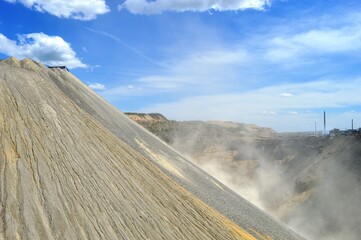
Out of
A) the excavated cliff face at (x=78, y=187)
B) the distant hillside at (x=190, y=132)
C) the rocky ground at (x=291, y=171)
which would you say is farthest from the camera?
the distant hillside at (x=190, y=132)

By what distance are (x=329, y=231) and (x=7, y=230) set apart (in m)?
36.7

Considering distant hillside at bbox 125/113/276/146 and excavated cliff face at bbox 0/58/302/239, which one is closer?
excavated cliff face at bbox 0/58/302/239

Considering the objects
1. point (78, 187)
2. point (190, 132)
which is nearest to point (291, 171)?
point (190, 132)

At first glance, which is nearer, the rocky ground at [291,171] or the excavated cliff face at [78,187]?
the excavated cliff face at [78,187]

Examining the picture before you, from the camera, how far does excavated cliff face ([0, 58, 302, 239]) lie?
12961 mm

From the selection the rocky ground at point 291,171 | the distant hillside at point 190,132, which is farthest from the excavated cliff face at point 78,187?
the distant hillside at point 190,132

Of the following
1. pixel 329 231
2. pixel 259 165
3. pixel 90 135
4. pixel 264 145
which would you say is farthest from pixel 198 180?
pixel 264 145

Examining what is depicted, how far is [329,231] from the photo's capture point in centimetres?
3978

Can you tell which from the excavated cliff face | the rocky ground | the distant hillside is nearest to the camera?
the excavated cliff face

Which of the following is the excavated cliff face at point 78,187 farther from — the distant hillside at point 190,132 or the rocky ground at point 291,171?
the distant hillside at point 190,132

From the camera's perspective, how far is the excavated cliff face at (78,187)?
12961 mm

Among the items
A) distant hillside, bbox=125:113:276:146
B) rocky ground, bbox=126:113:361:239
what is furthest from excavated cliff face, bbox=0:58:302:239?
distant hillside, bbox=125:113:276:146

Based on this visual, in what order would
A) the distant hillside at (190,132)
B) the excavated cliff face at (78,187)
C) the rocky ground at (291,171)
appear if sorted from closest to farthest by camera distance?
1. the excavated cliff face at (78,187)
2. the rocky ground at (291,171)
3. the distant hillside at (190,132)

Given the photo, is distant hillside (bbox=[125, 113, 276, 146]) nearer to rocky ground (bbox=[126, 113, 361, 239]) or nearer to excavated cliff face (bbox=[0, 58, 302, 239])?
rocky ground (bbox=[126, 113, 361, 239])
